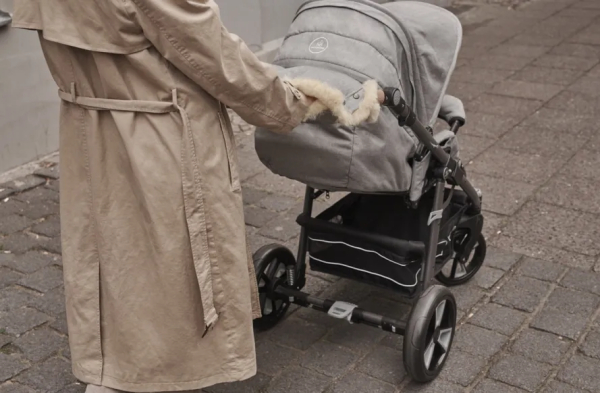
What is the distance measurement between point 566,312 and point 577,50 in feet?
16.7

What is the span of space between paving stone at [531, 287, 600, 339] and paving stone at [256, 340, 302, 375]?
3.67 feet

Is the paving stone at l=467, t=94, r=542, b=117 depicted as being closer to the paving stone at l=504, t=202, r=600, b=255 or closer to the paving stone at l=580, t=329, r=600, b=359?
the paving stone at l=504, t=202, r=600, b=255

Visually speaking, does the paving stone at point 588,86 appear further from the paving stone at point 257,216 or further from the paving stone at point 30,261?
the paving stone at point 30,261

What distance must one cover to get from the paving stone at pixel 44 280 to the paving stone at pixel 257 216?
1143mm

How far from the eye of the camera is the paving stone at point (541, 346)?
368 centimetres

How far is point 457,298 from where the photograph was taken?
419 centimetres

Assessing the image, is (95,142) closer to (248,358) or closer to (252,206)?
(248,358)

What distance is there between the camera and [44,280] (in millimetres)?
4379

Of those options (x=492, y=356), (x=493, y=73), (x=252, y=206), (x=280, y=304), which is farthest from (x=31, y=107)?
(x=493, y=73)

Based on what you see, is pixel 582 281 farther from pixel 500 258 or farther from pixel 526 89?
pixel 526 89

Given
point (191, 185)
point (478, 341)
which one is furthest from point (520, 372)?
point (191, 185)

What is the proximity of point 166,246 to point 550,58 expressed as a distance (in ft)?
20.8

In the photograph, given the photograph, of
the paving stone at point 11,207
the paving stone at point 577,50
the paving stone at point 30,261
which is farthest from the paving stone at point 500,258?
the paving stone at point 577,50

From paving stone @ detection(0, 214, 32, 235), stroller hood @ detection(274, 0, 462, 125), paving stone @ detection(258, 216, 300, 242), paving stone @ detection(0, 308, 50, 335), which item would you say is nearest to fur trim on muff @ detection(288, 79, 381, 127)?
stroller hood @ detection(274, 0, 462, 125)
